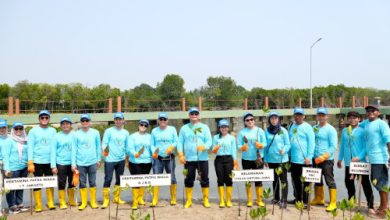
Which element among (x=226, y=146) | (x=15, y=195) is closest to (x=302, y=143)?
(x=226, y=146)

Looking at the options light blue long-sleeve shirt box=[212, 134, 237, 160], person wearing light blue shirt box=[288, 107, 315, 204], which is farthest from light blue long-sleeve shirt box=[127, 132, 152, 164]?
person wearing light blue shirt box=[288, 107, 315, 204]

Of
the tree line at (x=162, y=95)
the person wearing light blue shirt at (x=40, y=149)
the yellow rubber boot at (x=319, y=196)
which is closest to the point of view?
the person wearing light blue shirt at (x=40, y=149)

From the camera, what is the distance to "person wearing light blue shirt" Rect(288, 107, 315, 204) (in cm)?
588

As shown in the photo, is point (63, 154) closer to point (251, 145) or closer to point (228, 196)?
point (228, 196)

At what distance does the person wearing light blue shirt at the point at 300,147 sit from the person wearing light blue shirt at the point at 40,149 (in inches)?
163

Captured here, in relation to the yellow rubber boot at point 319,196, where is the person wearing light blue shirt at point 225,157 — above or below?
above

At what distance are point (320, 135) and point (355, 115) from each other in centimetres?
73

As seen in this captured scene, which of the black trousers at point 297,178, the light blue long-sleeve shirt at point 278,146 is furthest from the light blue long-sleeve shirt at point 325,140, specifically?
the light blue long-sleeve shirt at point 278,146

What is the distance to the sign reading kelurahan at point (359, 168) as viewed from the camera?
5590mm

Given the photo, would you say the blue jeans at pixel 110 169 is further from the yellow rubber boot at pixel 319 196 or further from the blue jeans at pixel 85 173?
the yellow rubber boot at pixel 319 196

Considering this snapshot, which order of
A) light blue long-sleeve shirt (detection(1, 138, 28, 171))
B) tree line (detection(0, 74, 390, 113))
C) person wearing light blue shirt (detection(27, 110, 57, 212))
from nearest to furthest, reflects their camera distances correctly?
light blue long-sleeve shirt (detection(1, 138, 28, 171)), person wearing light blue shirt (detection(27, 110, 57, 212)), tree line (detection(0, 74, 390, 113))

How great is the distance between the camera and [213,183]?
893cm

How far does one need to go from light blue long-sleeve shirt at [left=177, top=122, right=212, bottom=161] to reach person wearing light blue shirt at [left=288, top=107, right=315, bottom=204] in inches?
57.7

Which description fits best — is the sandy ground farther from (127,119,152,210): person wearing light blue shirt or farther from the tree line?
the tree line
